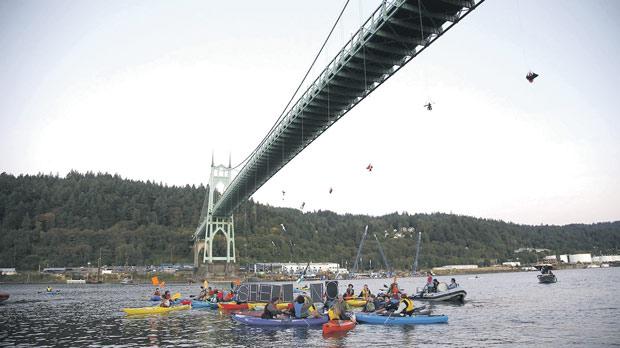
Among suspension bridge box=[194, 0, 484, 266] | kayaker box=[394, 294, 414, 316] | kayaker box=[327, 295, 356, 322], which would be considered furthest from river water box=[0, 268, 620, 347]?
suspension bridge box=[194, 0, 484, 266]

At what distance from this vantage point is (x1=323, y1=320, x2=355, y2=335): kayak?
2058cm

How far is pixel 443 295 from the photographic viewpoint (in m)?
36.9

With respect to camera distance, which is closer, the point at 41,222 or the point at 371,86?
the point at 371,86

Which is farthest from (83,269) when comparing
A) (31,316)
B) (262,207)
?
(31,316)

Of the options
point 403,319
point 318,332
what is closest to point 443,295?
point 403,319

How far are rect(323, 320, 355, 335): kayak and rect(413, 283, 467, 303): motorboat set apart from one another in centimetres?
1763

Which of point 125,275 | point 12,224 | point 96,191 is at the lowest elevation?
point 125,275

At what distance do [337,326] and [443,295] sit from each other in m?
19.1

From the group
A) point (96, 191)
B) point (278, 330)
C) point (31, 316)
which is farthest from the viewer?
point (96, 191)

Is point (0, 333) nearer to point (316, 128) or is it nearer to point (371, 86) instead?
point (371, 86)

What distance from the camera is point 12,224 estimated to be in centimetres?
15838

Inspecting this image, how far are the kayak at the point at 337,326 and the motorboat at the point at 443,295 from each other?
1763cm

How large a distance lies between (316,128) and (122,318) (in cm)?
2468

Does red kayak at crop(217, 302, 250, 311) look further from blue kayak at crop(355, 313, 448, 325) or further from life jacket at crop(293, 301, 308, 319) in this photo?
blue kayak at crop(355, 313, 448, 325)
